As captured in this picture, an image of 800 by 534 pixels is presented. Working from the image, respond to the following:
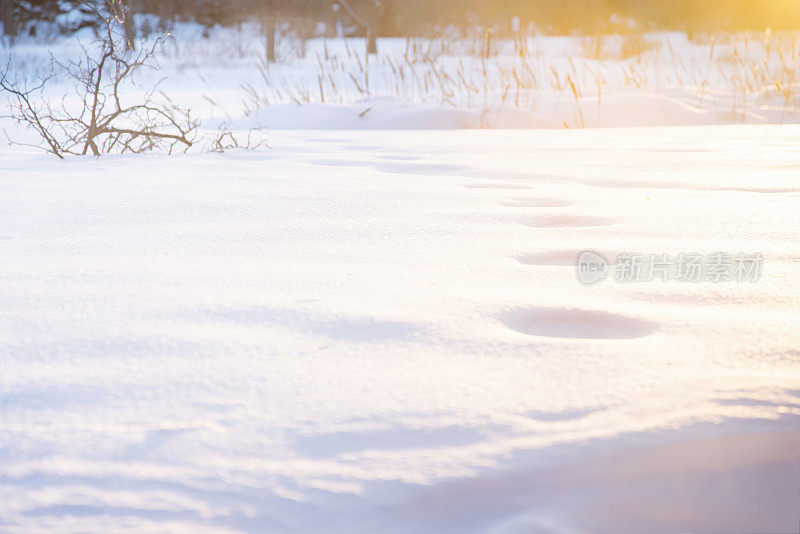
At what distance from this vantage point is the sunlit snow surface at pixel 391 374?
57cm

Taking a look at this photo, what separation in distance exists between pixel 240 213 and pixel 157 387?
2.52 feet

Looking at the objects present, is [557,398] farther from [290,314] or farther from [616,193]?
[616,193]

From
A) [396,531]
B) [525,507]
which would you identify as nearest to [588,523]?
[525,507]

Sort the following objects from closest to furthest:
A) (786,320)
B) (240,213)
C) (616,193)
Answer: (786,320), (240,213), (616,193)

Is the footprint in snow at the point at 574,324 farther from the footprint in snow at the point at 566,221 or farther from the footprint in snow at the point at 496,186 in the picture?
the footprint in snow at the point at 496,186

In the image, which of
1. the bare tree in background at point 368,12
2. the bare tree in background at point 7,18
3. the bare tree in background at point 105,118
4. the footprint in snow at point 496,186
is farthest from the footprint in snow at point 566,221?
the bare tree in background at point 7,18

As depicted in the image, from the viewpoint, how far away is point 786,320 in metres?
0.84

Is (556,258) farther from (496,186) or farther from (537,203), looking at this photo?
(496,186)

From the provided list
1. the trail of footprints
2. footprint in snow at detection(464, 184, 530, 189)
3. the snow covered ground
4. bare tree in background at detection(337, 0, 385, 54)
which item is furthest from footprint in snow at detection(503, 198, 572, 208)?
bare tree in background at detection(337, 0, 385, 54)

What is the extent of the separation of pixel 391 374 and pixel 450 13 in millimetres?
16000

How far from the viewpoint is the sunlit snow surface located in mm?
568

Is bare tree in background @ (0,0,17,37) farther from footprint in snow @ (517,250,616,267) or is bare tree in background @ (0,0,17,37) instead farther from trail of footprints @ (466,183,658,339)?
trail of footprints @ (466,183,658,339)

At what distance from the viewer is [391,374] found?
28.5 inches

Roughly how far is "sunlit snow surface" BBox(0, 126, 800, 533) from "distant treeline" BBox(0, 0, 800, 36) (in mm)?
11701
